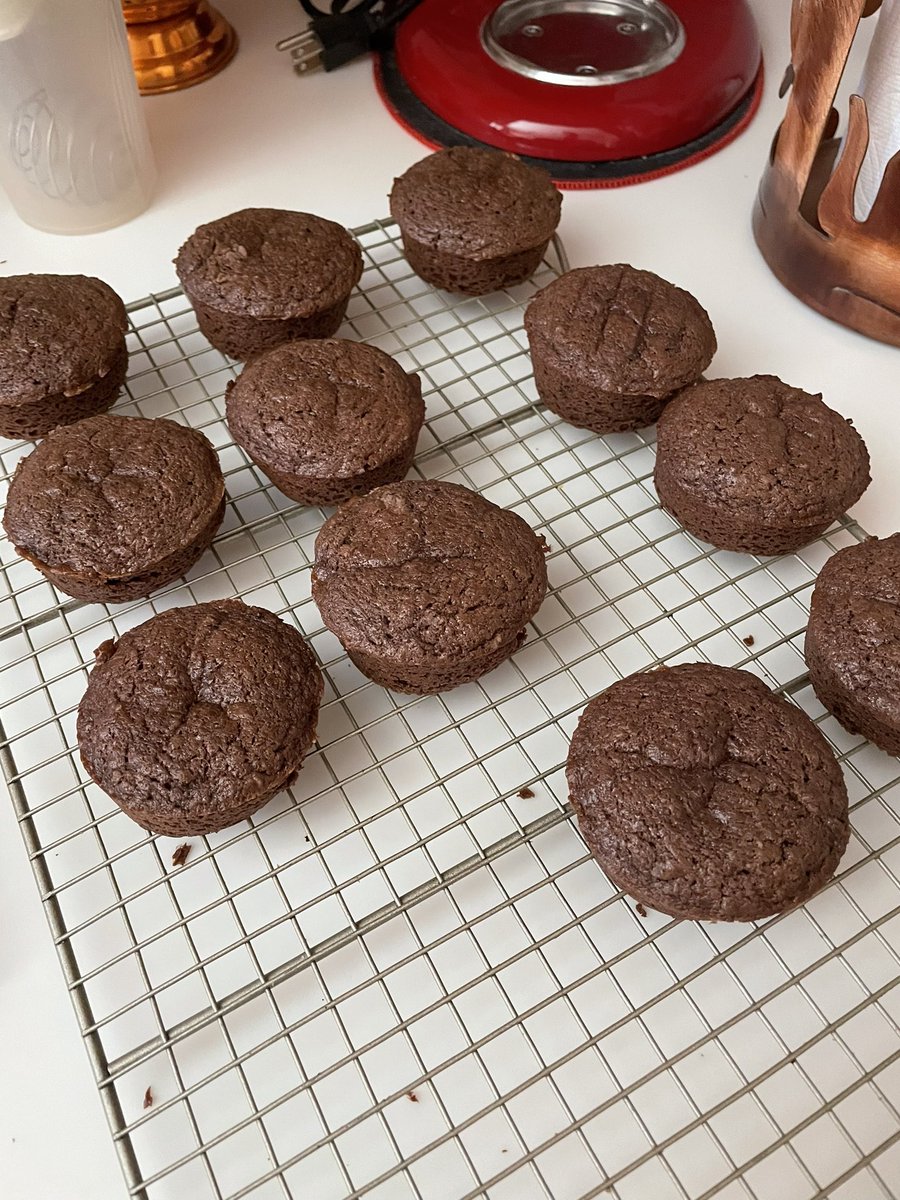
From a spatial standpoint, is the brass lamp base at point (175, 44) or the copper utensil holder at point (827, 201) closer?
the copper utensil holder at point (827, 201)

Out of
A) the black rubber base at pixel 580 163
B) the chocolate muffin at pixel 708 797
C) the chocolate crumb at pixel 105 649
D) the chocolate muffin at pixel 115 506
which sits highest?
the black rubber base at pixel 580 163

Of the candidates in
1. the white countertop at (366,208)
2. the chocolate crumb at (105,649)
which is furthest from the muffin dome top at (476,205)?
the chocolate crumb at (105,649)

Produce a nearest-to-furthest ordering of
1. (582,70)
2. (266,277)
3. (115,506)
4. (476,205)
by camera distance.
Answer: (115,506)
(266,277)
(476,205)
(582,70)

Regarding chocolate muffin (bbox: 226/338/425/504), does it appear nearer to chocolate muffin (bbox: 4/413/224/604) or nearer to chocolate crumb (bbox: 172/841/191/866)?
chocolate muffin (bbox: 4/413/224/604)

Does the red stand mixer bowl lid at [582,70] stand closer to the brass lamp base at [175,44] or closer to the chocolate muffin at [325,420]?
the brass lamp base at [175,44]

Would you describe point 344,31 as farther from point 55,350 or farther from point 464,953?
point 464,953

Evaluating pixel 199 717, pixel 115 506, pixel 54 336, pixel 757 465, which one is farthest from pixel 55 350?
pixel 757 465

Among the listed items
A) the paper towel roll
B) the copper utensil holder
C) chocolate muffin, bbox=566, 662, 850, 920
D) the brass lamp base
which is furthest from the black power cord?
chocolate muffin, bbox=566, 662, 850, 920
